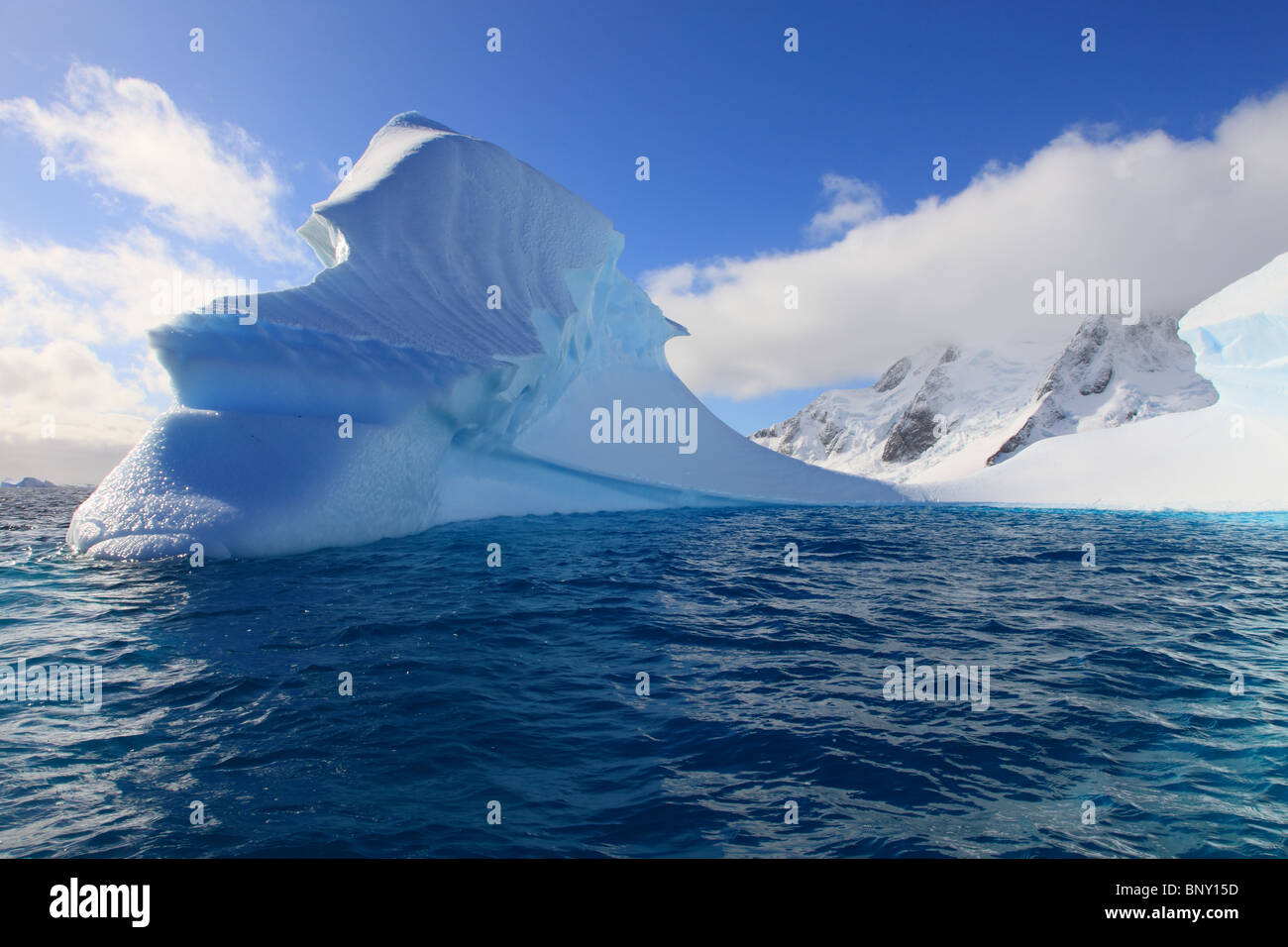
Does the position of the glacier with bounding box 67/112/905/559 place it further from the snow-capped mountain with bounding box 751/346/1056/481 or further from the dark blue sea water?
the snow-capped mountain with bounding box 751/346/1056/481

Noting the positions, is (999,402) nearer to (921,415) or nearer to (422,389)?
Result: (921,415)

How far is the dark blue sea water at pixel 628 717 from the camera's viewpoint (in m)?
3.35

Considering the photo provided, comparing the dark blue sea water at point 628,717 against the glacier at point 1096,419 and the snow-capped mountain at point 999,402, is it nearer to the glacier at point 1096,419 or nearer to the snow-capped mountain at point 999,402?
the glacier at point 1096,419

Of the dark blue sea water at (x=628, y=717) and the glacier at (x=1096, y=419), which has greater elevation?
the glacier at (x=1096, y=419)

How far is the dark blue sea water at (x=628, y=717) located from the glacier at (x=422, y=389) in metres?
1.49

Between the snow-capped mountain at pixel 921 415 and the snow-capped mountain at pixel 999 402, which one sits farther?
the snow-capped mountain at pixel 921 415

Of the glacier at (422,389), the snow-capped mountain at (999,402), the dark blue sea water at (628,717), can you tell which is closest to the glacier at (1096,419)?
the snow-capped mountain at (999,402)

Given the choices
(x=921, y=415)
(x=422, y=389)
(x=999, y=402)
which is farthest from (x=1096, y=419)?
(x=422, y=389)

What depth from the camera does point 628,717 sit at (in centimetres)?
471

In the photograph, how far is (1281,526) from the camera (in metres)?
16.4

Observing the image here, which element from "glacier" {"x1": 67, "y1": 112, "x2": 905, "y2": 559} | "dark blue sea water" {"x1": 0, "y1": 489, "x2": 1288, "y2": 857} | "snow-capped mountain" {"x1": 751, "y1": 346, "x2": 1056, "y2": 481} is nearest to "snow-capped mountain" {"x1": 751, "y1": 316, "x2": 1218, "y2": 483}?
"snow-capped mountain" {"x1": 751, "y1": 346, "x2": 1056, "y2": 481}
